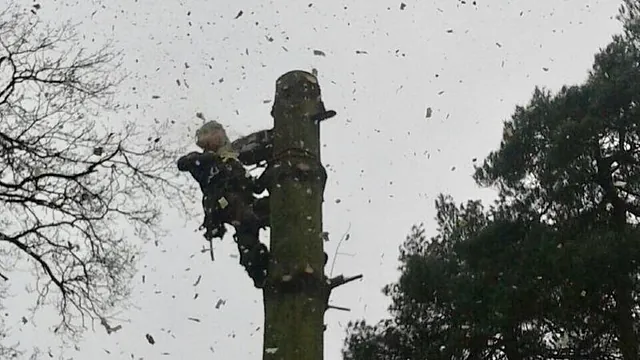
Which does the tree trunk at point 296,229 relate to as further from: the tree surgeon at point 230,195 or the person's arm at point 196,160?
the person's arm at point 196,160

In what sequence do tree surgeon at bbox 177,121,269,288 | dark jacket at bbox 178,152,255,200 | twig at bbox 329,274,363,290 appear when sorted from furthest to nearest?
dark jacket at bbox 178,152,255,200, tree surgeon at bbox 177,121,269,288, twig at bbox 329,274,363,290

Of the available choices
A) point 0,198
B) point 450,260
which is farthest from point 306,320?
point 450,260

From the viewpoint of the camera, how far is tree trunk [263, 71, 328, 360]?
2859 millimetres

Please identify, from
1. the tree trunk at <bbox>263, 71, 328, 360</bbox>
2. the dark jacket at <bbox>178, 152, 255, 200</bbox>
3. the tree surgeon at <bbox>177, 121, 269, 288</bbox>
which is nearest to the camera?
the tree trunk at <bbox>263, 71, 328, 360</bbox>

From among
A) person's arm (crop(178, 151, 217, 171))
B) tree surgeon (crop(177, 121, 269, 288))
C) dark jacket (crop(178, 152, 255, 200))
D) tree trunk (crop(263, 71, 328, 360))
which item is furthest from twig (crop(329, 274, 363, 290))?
person's arm (crop(178, 151, 217, 171))

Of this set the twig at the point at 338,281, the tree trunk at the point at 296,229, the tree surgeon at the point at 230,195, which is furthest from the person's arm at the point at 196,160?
the twig at the point at 338,281

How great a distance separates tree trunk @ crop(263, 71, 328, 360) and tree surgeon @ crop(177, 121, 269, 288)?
0.53ft

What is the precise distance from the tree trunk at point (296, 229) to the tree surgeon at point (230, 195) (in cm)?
16

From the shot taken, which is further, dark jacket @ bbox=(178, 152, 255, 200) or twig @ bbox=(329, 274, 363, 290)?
dark jacket @ bbox=(178, 152, 255, 200)

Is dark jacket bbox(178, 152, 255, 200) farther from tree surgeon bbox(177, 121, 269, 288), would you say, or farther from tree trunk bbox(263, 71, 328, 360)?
tree trunk bbox(263, 71, 328, 360)

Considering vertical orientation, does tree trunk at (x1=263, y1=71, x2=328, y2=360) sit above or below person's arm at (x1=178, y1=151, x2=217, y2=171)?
below

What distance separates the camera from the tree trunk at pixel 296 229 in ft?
9.38

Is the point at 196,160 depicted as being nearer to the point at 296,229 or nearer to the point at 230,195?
the point at 230,195

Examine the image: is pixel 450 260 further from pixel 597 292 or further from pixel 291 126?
pixel 291 126
